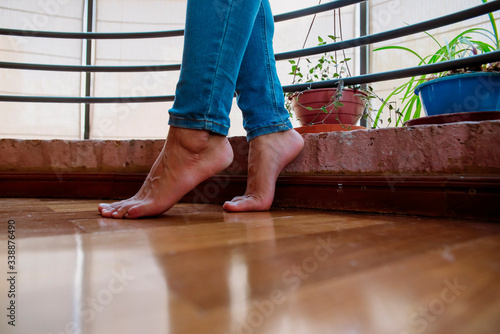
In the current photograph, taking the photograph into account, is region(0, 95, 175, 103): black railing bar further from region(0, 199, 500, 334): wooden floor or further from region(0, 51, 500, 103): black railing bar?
region(0, 199, 500, 334): wooden floor

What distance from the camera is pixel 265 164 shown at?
0.98m

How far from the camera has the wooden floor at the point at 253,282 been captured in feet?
0.81

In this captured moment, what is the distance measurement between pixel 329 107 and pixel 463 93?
47cm

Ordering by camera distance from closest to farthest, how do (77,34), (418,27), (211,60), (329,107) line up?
(211,60) → (418,27) → (329,107) → (77,34)

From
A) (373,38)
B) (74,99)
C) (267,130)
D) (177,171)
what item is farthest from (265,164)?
(74,99)

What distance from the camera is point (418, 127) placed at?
2.87ft

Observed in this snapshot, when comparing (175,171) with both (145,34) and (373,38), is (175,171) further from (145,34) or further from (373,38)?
(145,34)

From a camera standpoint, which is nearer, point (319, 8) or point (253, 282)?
point (253, 282)

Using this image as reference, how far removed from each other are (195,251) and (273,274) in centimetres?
14

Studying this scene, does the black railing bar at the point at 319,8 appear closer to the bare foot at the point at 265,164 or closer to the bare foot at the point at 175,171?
the bare foot at the point at 265,164

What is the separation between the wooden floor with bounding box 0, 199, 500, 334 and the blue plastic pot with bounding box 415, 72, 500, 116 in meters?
0.56

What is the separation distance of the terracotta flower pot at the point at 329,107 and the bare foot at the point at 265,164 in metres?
0.40

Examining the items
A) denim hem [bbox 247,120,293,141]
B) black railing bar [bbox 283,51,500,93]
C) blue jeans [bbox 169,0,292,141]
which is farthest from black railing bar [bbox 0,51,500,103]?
blue jeans [bbox 169,0,292,141]

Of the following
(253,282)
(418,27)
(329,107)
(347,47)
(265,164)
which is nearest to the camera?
(253,282)
